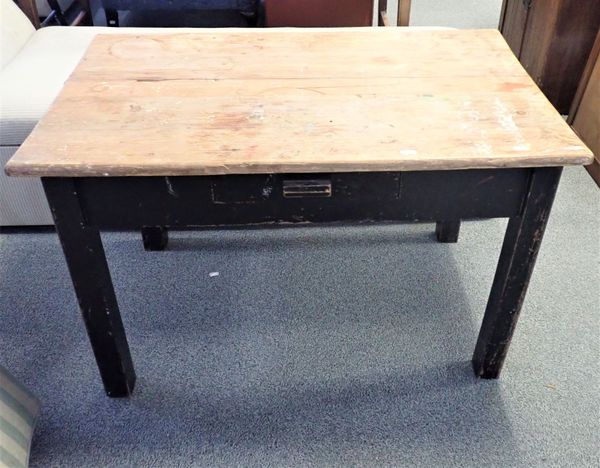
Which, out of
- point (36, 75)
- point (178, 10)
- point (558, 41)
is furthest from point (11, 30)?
point (558, 41)

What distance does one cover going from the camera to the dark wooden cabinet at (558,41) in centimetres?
214

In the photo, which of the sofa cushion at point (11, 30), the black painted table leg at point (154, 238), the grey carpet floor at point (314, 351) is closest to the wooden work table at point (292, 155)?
the grey carpet floor at point (314, 351)

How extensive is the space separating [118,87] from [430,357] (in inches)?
37.0

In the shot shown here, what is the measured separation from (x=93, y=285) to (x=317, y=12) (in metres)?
1.56

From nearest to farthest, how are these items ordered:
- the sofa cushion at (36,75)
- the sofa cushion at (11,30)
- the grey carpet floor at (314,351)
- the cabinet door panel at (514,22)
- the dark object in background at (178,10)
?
the grey carpet floor at (314,351) → the sofa cushion at (36,75) → the sofa cushion at (11,30) → the cabinet door panel at (514,22) → the dark object in background at (178,10)

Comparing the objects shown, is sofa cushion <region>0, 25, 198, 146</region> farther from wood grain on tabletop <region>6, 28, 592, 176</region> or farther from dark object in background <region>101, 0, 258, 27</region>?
dark object in background <region>101, 0, 258, 27</region>

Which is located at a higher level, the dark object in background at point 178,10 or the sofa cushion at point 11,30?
the sofa cushion at point 11,30

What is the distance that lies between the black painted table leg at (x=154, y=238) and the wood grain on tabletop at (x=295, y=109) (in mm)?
535

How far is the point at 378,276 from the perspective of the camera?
5.47 ft

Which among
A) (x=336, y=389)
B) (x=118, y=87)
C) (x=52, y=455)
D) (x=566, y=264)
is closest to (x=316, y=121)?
(x=118, y=87)

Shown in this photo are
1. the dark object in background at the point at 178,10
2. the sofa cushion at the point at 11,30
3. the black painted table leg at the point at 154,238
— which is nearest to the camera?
the black painted table leg at the point at 154,238

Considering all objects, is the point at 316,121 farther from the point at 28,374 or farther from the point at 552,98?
the point at 552,98

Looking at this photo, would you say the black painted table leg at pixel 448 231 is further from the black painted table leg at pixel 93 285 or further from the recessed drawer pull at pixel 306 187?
the black painted table leg at pixel 93 285

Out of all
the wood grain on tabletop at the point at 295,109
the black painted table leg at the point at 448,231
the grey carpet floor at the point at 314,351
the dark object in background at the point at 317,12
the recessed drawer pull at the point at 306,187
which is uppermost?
the wood grain on tabletop at the point at 295,109
